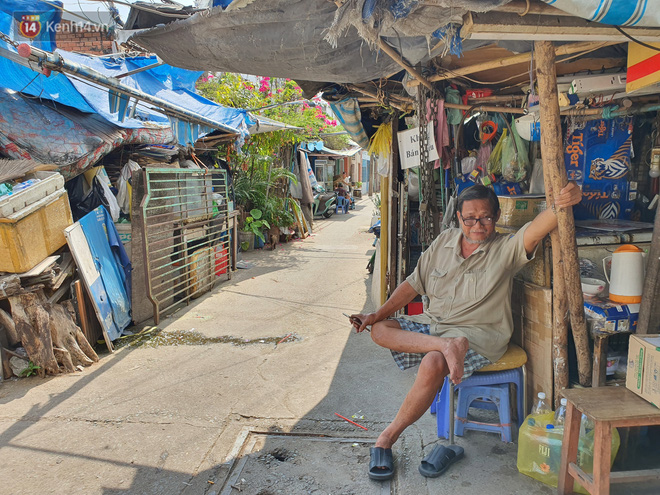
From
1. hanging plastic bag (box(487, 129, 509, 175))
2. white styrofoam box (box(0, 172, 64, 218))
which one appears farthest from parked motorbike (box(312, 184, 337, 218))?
hanging plastic bag (box(487, 129, 509, 175))

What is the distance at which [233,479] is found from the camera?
2848mm

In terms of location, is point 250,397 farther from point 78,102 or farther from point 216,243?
point 216,243

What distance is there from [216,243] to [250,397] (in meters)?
4.61

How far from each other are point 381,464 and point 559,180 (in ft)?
6.35

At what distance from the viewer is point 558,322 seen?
8.84ft

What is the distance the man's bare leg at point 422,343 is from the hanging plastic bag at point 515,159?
177 cm

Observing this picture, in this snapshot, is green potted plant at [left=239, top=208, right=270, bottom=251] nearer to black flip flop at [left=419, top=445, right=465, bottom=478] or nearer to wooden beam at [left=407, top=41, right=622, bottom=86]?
wooden beam at [left=407, top=41, right=622, bottom=86]

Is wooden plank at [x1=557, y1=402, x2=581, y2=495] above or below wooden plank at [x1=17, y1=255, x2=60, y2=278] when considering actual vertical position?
below

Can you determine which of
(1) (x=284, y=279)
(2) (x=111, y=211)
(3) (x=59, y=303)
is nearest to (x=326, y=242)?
(1) (x=284, y=279)

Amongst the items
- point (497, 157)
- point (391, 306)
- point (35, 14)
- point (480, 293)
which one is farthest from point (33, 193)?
point (497, 157)

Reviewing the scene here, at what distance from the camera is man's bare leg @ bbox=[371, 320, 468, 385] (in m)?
2.61

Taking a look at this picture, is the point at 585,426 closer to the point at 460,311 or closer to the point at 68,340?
the point at 460,311

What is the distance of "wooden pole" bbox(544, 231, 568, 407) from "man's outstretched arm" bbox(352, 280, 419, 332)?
37.3 inches

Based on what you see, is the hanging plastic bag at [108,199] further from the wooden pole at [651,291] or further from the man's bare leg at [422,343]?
the wooden pole at [651,291]
